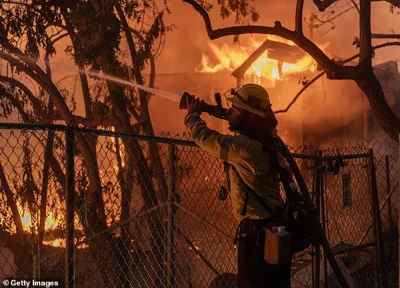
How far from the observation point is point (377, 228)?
613 cm

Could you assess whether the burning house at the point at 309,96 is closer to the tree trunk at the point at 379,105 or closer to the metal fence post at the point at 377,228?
the tree trunk at the point at 379,105

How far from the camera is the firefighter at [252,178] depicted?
3.85 metres

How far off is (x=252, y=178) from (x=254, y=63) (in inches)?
649

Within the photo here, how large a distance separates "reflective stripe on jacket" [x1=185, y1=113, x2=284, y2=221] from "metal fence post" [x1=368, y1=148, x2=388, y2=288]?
2.33 m

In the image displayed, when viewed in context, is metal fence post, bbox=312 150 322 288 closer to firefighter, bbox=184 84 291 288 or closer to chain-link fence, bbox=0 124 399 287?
chain-link fence, bbox=0 124 399 287

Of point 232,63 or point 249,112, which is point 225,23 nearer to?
point 232,63

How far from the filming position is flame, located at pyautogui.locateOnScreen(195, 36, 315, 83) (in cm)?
1894

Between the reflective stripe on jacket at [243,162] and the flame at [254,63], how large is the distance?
14756mm

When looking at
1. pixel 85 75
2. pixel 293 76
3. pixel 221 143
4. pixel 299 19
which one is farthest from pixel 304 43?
pixel 293 76

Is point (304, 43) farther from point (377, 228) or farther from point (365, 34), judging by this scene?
point (377, 228)

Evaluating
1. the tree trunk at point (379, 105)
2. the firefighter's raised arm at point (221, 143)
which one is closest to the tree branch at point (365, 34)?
the tree trunk at point (379, 105)

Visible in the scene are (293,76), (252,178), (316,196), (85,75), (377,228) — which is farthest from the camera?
(293,76)

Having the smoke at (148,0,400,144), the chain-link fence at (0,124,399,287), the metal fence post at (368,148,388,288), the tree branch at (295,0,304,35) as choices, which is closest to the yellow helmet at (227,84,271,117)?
the chain-link fence at (0,124,399,287)

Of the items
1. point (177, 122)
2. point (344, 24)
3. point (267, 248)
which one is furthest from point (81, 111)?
point (267, 248)
